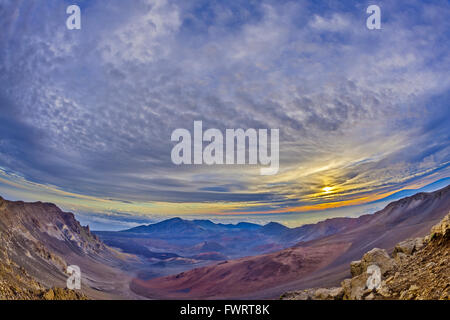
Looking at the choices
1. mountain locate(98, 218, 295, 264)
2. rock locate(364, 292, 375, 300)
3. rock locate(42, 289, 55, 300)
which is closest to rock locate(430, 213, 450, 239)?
rock locate(364, 292, 375, 300)

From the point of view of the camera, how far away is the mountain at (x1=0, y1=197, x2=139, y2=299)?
20.9 meters

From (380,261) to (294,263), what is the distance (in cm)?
4713

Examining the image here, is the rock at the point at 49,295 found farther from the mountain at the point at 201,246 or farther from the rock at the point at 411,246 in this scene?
the mountain at the point at 201,246

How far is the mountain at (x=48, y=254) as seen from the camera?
68.5 feet

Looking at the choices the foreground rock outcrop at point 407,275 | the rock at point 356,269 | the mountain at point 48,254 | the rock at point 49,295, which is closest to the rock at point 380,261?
the foreground rock outcrop at point 407,275

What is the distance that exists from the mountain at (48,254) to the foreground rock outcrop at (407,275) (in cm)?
1883

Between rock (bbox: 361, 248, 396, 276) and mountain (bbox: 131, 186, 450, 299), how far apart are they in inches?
1359

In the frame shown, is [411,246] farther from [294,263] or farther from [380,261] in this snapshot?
[294,263]

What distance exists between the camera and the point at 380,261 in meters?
13.1

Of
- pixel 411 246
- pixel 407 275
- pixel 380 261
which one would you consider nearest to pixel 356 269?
pixel 380 261

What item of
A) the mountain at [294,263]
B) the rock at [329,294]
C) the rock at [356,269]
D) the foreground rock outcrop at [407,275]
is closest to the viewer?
the foreground rock outcrop at [407,275]
